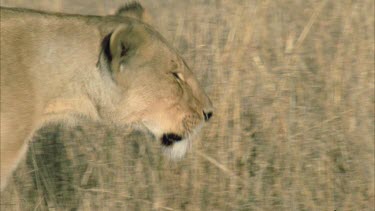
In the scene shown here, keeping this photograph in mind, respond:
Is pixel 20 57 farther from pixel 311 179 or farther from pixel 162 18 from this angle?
pixel 162 18

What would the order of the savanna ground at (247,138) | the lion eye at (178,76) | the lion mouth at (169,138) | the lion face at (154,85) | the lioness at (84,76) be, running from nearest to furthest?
1. the lioness at (84,76)
2. the lion face at (154,85)
3. the lion eye at (178,76)
4. the lion mouth at (169,138)
5. the savanna ground at (247,138)

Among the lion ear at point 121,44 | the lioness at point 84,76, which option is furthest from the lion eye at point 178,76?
the lion ear at point 121,44

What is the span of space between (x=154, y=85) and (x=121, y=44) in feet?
0.98

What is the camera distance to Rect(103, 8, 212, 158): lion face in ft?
11.8

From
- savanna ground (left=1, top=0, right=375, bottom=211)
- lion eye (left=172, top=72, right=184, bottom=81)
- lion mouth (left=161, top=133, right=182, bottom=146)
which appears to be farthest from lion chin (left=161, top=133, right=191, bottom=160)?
savanna ground (left=1, top=0, right=375, bottom=211)

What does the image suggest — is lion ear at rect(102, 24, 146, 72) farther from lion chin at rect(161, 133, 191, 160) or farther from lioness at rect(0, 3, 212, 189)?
lion chin at rect(161, 133, 191, 160)

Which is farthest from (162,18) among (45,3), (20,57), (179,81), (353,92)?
(20,57)

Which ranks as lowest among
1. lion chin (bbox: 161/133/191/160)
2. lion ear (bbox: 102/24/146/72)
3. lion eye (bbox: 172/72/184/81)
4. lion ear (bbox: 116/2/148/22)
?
lion chin (bbox: 161/133/191/160)

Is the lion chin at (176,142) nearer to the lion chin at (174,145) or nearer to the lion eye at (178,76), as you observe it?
the lion chin at (174,145)

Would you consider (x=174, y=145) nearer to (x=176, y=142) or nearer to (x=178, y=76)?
A: (x=176, y=142)

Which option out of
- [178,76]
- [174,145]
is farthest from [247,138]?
[178,76]

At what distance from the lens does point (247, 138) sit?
484 centimetres

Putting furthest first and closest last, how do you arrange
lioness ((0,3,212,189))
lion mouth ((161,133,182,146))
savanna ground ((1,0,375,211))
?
savanna ground ((1,0,375,211)) → lion mouth ((161,133,182,146)) → lioness ((0,3,212,189))

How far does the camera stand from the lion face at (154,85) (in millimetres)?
3584
